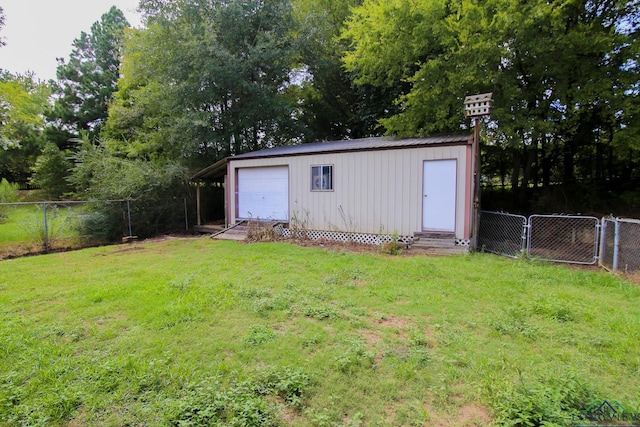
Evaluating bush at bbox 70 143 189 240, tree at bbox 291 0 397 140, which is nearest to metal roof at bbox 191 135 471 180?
bush at bbox 70 143 189 240

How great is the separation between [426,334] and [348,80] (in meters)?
15.0

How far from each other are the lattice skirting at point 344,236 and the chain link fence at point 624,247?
356 cm

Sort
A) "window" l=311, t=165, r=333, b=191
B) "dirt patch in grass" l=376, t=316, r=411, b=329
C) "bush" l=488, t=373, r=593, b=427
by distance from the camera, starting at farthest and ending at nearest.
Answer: "window" l=311, t=165, r=333, b=191, "dirt patch in grass" l=376, t=316, r=411, b=329, "bush" l=488, t=373, r=593, b=427

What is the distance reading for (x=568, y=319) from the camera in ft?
11.4

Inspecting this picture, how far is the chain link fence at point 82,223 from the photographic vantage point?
26.9ft

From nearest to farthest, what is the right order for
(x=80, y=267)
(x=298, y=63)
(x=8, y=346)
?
(x=8, y=346) → (x=80, y=267) → (x=298, y=63)

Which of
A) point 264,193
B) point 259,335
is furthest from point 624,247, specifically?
point 264,193

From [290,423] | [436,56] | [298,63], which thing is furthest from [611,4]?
[290,423]

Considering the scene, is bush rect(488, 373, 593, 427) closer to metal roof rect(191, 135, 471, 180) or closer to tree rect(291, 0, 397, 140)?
metal roof rect(191, 135, 471, 180)

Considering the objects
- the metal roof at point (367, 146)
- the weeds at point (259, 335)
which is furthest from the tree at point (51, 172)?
the weeds at point (259, 335)

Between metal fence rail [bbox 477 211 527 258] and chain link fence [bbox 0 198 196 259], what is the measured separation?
32.4ft

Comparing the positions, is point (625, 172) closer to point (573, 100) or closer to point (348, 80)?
point (573, 100)

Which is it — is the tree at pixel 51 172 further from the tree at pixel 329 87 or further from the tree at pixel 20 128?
the tree at pixel 329 87

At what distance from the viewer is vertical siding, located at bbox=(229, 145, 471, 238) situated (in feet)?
25.4
